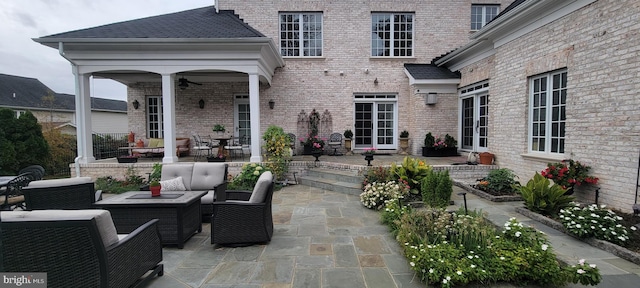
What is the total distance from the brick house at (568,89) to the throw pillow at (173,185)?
694cm

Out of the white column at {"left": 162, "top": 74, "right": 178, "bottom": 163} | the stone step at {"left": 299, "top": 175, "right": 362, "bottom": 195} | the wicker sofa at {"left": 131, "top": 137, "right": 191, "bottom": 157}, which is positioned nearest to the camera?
the stone step at {"left": 299, "top": 175, "right": 362, "bottom": 195}

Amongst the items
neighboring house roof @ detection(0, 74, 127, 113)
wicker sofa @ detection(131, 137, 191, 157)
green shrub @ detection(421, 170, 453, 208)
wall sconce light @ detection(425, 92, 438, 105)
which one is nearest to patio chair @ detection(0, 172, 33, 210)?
wicker sofa @ detection(131, 137, 191, 157)

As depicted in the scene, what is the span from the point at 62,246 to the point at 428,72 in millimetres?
10104

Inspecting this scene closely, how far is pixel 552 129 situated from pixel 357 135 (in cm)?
588

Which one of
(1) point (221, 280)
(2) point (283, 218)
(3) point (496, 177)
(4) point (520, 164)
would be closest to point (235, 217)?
(1) point (221, 280)

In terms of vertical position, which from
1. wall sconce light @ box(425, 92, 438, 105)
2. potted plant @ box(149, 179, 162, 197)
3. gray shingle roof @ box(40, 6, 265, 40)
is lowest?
potted plant @ box(149, 179, 162, 197)

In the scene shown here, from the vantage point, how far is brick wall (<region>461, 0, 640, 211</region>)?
161 inches

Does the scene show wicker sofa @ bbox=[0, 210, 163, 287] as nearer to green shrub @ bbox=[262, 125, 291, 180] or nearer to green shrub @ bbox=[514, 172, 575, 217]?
green shrub @ bbox=[262, 125, 291, 180]

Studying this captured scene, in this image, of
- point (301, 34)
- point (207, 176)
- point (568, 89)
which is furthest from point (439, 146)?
point (207, 176)

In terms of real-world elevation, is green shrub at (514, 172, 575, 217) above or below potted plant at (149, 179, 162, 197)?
below

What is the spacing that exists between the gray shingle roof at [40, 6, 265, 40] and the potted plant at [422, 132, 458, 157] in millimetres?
6170

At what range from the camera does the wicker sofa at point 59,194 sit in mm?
3826

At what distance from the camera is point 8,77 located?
2122cm

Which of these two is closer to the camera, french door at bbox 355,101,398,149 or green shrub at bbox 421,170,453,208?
green shrub at bbox 421,170,453,208
